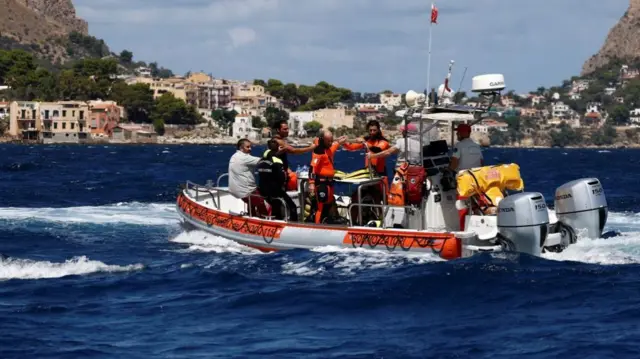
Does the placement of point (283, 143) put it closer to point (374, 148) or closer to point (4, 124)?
point (374, 148)

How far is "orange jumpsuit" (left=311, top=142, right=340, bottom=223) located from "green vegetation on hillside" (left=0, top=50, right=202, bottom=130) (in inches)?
5967

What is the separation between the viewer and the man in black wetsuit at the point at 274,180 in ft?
60.8

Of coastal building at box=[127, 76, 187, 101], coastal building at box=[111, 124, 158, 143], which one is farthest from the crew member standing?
coastal building at box=[127, 76, 187, 101]

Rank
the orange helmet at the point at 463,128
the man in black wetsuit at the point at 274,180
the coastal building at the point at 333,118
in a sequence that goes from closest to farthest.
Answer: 1. the orange helmet at the point at 463,128
2. the man in black wetsuit at the point at 274,180
3. the coastal building at the point at 333,118

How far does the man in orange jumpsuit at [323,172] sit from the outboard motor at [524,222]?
105 inches

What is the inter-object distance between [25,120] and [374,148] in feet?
464

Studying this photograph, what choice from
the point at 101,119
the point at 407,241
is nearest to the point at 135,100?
the point at 101,119

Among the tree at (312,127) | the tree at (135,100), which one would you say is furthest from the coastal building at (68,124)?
the tree at (312,127)

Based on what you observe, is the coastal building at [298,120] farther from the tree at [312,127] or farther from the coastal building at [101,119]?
the coastal building at [101,119]

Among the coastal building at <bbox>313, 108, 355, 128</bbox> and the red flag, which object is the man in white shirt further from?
the coastal building at <bbox>313, 108, 355, 128</bbox>

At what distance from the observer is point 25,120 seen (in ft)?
508

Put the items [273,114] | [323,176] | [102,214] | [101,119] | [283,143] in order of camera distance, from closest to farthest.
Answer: [323,176] → [283,143] → [102,214] → [101,119] → [273,114]

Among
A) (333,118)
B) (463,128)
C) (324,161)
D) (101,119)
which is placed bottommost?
(101,119)

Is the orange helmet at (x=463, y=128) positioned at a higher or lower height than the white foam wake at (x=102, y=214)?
higher
